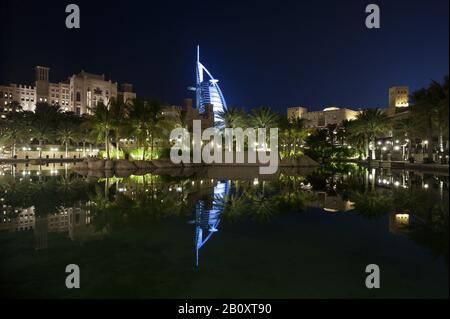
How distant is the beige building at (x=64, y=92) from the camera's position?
106 metres

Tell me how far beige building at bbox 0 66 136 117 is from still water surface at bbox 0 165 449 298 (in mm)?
105468

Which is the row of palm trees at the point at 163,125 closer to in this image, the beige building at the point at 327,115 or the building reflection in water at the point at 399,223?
the building reflection in water at the point at 399,223

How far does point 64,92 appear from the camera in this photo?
373 ft

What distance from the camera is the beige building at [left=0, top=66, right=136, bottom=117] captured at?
106 meters

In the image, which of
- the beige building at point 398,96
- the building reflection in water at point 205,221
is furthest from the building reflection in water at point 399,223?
the beige building at point 398,96

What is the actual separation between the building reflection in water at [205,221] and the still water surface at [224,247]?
4 centimetres

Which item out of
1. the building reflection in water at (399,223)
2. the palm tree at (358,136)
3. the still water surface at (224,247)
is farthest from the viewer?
the palm tree at (358,136)

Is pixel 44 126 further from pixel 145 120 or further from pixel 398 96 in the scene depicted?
pixel 398 96

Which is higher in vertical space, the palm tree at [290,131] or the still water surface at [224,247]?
the palm tree at [290,131]

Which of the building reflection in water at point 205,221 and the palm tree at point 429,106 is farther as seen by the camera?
the palm tree at point 429,106

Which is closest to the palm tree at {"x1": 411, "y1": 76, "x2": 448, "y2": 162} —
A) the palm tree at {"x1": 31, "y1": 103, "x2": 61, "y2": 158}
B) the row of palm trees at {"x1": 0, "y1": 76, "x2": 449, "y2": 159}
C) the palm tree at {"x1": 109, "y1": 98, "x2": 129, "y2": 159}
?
the row of palm trees at {"x1": 0, "y1": 76, "x2": 449, "y2": 159}

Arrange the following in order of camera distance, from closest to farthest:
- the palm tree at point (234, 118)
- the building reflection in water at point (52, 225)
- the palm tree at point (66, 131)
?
the building reflection in water at point (52, 225) < the palm tree at point (234, 118) < the palm tree at point (66, 131)

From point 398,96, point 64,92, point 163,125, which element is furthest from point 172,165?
point 398,96

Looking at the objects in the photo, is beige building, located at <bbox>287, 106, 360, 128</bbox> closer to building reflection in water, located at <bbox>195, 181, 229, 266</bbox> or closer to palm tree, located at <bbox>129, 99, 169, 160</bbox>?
palm tree, located at <bbox>129, 99, 169, 160</bbox>
